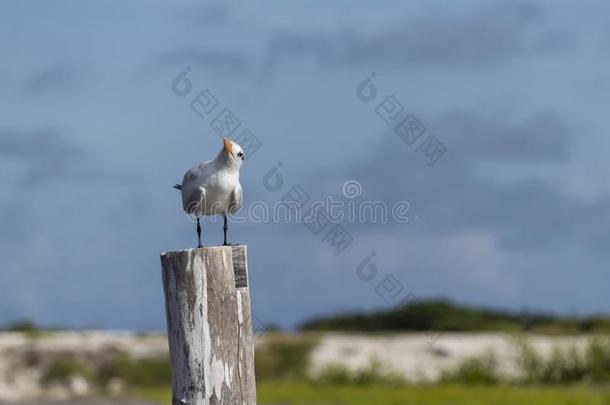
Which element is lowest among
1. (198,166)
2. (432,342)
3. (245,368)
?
(245,368)

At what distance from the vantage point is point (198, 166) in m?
6.83

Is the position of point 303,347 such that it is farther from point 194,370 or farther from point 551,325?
point 194,370

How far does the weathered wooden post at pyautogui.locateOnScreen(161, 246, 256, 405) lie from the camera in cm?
644

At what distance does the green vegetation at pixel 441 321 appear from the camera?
2470cm

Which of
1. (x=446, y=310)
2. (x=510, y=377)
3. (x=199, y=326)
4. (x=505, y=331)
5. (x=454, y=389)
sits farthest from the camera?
(x=446, y=310)

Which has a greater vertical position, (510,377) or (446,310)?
(446,310)

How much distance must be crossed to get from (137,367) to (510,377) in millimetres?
7541

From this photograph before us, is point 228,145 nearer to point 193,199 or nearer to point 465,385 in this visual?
point 193,199

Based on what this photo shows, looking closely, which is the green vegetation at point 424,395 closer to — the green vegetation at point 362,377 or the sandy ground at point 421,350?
the green vegetation at point 362,377

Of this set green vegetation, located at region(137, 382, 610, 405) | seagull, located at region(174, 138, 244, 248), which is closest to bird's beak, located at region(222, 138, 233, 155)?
seagull, located at region(174, 138, 244, 248)

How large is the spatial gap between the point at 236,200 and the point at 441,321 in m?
19.4

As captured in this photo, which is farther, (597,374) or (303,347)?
(303,347)

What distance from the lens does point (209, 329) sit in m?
6.43

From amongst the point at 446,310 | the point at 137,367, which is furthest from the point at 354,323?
the point at 137,367
